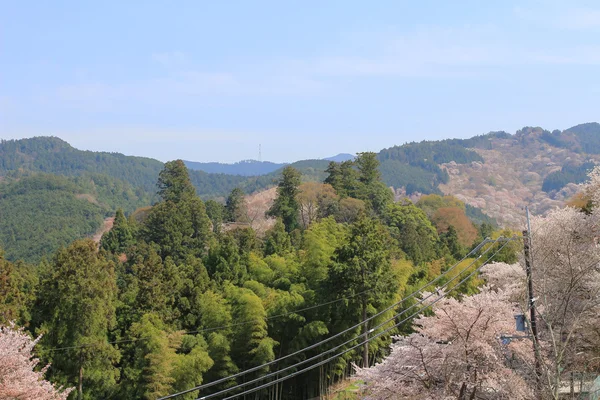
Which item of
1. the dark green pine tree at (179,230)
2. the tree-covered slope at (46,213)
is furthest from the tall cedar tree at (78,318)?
the tree-covered slope at (46,213)

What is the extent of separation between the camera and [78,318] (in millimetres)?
22531

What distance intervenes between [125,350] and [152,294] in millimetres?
2440

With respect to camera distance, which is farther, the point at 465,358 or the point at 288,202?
the point at 288,202

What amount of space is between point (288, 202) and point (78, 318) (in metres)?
22.8

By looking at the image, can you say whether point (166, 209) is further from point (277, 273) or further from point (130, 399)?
point (130, 399)

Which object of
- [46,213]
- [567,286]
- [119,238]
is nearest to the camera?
[567,286]

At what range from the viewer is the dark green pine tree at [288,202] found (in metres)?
43.5

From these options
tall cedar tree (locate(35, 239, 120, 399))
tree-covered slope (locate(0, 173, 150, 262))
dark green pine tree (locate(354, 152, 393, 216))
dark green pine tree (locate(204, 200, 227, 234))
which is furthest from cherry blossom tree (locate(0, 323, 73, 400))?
tree-covered slope (locate(0, 173, 150, 262))

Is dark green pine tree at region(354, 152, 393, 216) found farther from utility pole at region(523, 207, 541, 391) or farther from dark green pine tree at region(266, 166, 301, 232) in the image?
utility pole at region(523, 207, 541, 391)

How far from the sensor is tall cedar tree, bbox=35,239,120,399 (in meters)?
22.5

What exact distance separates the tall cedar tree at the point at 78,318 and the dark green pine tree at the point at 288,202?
68.4 feet

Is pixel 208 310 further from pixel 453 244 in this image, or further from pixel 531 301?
pixel 453 244

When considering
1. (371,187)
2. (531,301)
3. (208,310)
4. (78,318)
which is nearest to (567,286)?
(531,301)

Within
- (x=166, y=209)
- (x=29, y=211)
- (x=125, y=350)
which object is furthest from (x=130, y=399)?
(x=29, y=211)
